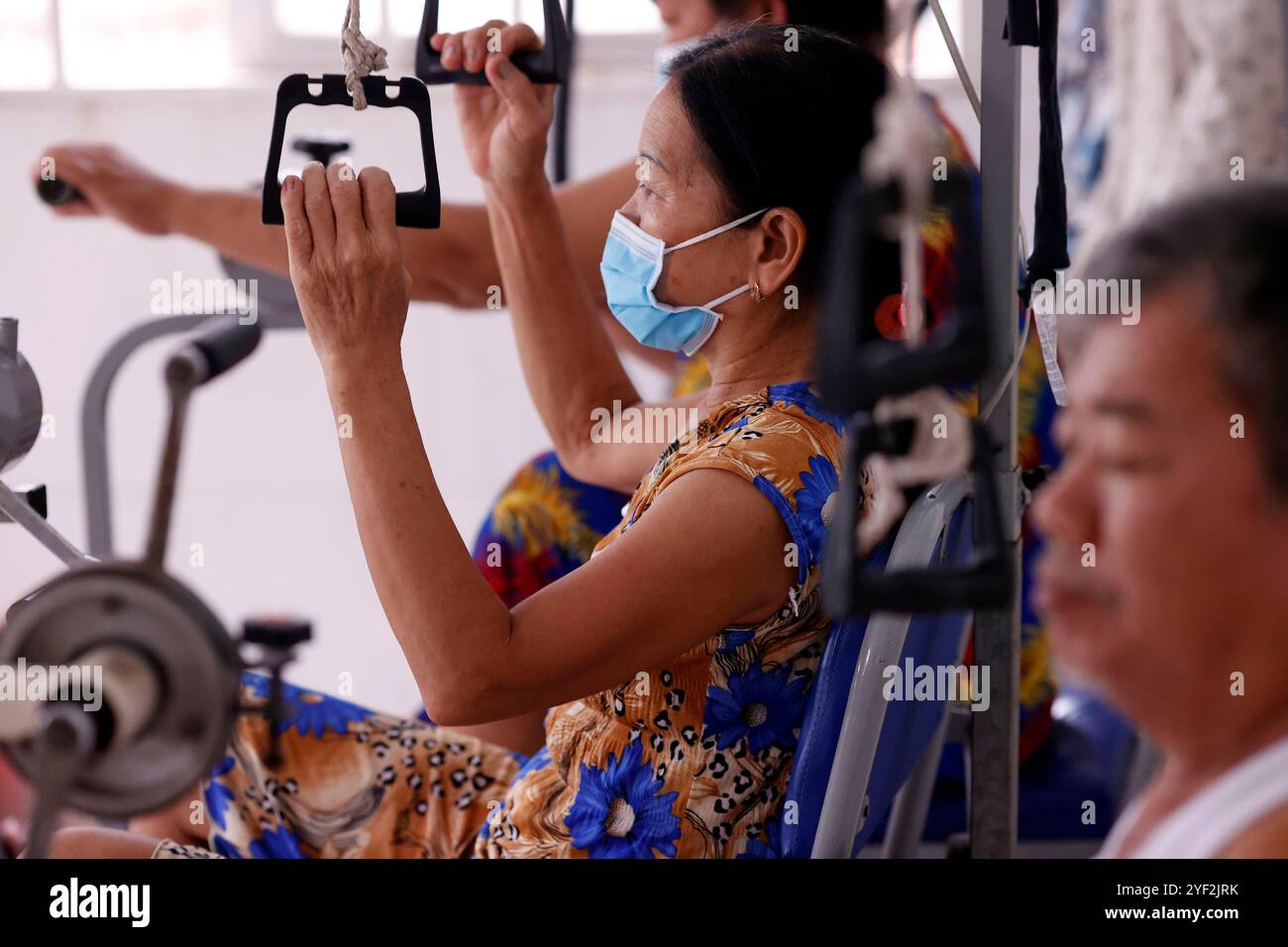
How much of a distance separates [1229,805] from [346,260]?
63 cm

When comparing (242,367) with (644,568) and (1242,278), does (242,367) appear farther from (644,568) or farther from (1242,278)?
(1242,278)

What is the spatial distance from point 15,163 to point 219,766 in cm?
268

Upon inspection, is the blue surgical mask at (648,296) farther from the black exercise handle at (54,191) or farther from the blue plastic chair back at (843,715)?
the black exercise handle at (54,191)

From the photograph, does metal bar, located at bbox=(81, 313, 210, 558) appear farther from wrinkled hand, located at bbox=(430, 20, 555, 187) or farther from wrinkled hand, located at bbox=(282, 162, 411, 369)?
wrinkled hand, located at bbox=(282, 162, 411, 369)

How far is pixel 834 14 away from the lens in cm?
142

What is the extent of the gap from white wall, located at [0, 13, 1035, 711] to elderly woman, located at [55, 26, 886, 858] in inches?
76.2

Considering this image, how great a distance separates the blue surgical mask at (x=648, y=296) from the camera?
3.63 feet

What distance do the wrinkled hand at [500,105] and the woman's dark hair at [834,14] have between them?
22 centimetres

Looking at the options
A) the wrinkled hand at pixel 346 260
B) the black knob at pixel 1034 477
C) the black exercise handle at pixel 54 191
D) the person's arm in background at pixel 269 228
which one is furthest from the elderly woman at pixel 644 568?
the black exercise handle at pixel 54 191

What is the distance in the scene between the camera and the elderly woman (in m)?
0.92

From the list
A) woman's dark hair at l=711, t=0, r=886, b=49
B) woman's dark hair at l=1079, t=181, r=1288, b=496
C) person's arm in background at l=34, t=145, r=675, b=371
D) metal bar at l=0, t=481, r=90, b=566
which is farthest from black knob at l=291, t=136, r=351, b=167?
woman's dark hair at l=1079, t=181, r=1288, b=496

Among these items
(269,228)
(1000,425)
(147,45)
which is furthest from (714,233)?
(147,45)

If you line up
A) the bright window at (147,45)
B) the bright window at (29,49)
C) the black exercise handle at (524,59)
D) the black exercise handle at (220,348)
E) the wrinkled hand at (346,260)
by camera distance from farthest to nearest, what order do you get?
the bright window at (147,45), the bright window at (29,49), the black exercise handle at (524,59), the wrinkled hand at (346,260), the black exercise handle at (220,348)
